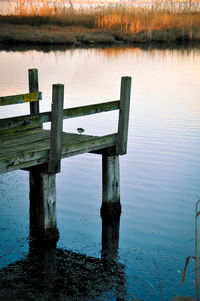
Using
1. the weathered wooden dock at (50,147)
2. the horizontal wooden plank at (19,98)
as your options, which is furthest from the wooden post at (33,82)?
the horizontal wooden plank at (19,98)

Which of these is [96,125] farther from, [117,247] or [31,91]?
[117,247]

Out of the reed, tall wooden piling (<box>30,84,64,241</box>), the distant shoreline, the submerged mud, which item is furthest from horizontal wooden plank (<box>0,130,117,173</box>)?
the reed

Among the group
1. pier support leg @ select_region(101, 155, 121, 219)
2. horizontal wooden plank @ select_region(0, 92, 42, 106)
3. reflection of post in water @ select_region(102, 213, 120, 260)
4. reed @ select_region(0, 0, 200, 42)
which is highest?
reed @ select_region(0, 0, 200, 42)

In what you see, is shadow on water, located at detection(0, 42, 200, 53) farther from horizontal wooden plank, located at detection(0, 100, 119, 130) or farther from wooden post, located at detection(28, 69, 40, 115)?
horizontal wooden plank, located at detection(0, 100, 119, 130)

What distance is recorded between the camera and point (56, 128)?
558 cm

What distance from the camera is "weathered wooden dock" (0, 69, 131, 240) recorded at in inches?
213

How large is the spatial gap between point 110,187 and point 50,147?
1.39 metres

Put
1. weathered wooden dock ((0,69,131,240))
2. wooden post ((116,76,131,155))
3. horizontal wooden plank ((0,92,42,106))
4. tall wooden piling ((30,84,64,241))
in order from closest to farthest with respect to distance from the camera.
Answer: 1. weathered wooden dock ((0,69,131,240))
2. tall wooden piling ((30,84,64,241))
3. horizontal wooden plank ((0,92,42,106))
4. wooden post ((116,76,131,155))

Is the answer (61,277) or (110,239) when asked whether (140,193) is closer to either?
(110,239)

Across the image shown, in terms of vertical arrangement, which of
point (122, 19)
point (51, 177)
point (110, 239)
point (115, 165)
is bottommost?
point (110, 239)

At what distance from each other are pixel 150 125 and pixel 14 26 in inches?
845

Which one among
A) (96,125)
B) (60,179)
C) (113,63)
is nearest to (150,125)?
(96,125)

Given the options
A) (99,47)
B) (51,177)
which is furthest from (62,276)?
(99,47)

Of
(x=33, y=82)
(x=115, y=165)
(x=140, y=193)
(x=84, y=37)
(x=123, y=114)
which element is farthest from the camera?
(x=84, y=37)
